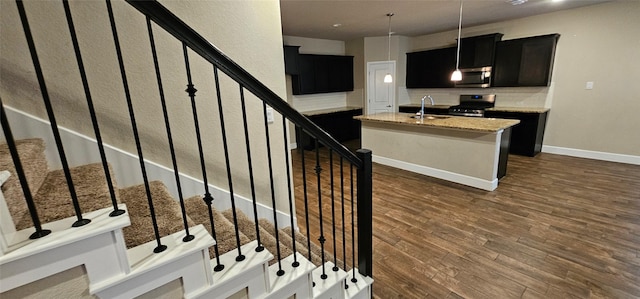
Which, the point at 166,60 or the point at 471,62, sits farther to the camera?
the point at 471,62

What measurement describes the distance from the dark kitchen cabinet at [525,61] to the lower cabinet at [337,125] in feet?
10.4

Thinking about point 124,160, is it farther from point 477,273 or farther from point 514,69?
point 514,69

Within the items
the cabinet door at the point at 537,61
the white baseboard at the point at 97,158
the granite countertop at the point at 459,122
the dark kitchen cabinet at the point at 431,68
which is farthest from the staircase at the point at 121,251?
the dark kitchen cabinet at the point at 431,68

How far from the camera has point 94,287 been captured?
34.9 inches

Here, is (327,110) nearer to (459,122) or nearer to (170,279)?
(459,122)

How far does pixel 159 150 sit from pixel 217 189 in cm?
48

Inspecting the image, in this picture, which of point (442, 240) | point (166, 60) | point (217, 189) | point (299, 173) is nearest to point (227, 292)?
point (217, 189)

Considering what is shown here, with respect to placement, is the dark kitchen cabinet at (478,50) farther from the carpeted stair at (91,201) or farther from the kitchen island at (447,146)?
the carpeted stair at (91,201)

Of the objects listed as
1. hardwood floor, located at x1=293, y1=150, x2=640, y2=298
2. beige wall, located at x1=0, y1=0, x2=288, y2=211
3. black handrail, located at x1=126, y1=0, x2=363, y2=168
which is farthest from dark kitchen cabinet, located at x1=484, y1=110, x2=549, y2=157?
black handrail, located at x1=126, y1=0, x2=363, y2=168

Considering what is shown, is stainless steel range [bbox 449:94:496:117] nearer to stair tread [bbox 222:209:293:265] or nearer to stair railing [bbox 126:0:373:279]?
stair railing [bbox 126:0:373:279]

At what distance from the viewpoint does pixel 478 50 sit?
5762 millimetres

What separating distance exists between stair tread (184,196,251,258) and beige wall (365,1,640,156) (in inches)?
244

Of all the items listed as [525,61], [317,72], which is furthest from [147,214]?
[525,61]

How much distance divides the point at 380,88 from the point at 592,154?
4.31m
